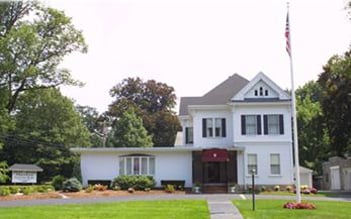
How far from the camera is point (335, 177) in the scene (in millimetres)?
57844

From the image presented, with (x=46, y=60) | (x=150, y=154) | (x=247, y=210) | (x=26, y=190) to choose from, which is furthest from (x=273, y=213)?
(x=46, y=60)

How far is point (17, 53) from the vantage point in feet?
130

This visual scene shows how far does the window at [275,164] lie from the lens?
41.8 m

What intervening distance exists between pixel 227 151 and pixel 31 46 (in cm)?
1625

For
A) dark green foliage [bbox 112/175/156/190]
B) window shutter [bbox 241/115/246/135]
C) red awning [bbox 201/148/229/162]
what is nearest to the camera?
dark green foliage [bbox 112/175/156/190]

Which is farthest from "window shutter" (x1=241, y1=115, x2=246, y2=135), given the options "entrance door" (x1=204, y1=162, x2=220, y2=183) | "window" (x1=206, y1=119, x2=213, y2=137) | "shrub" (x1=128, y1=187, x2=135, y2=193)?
"shrub" (x1=128, y1=187, x2=135, y2=193)

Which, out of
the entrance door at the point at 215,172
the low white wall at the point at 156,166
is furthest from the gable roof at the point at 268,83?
the low white wall at the point at 156,166

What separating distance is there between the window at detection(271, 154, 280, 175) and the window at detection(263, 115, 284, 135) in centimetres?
175

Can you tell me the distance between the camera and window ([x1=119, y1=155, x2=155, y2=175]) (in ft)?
141

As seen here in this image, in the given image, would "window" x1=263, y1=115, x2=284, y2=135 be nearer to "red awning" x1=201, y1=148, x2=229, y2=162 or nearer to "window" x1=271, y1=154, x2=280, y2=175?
"window" x1=271, y1=154, x2=280, y2=175

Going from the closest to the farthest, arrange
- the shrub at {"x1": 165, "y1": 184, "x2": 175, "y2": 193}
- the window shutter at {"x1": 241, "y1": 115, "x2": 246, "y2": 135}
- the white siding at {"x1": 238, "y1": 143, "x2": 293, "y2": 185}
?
1. the shrub at {"x1": 165, "y1": 184, "x2": 175, "y2": 193}
2. the white siding at {"x1": 238, "y1": 143, "x2": 293, "y2": 185}
3. the window shutter at {"x1": 241, "y1": 115, "x2": 246, "y2": 135}

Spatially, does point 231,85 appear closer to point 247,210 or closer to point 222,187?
point 222,187

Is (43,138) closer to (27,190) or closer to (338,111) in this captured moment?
(27,190)

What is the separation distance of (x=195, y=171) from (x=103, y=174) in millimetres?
7197
